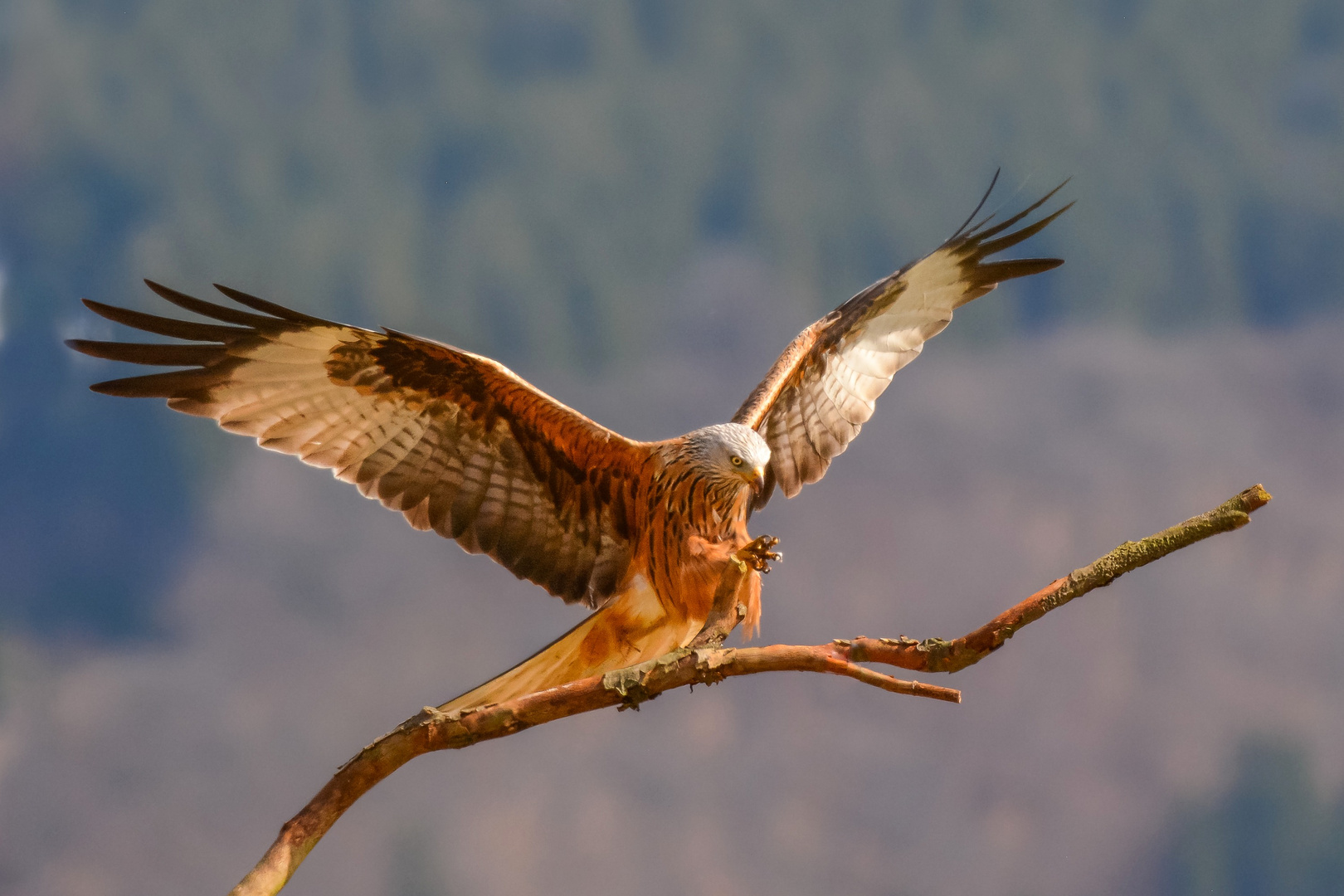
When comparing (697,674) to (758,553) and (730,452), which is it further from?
(730,452)

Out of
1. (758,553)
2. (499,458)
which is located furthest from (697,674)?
(499,458)

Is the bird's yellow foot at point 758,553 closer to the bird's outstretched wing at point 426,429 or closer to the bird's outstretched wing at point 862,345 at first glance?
the bird's outstretched wing at point 426,429

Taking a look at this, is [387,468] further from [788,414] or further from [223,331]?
[788,414]

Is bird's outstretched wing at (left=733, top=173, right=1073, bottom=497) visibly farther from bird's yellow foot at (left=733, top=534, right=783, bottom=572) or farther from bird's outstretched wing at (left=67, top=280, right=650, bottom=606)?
bird's yellow foot at (left=733, top=534, right=783, bottom=572)

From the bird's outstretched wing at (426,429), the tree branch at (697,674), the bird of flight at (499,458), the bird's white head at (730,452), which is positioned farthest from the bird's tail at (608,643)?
the tree branch at (697,674)

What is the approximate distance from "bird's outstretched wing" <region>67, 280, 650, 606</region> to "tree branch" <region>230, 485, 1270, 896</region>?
66.9 inches

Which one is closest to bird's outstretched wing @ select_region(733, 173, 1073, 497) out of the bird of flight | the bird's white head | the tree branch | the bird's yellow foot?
the bird of flight

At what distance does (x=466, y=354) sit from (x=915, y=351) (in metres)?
3.19

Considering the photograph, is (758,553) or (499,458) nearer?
(758,553)

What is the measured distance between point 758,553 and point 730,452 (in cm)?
88

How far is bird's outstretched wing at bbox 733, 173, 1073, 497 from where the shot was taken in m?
6.82

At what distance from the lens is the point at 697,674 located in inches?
156

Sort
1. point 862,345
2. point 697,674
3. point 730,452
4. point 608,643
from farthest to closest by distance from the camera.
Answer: point 862,345 < point 608,643 < point 730,452 < point 697,674

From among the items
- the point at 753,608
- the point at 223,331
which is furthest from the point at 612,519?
the point at 223,331
